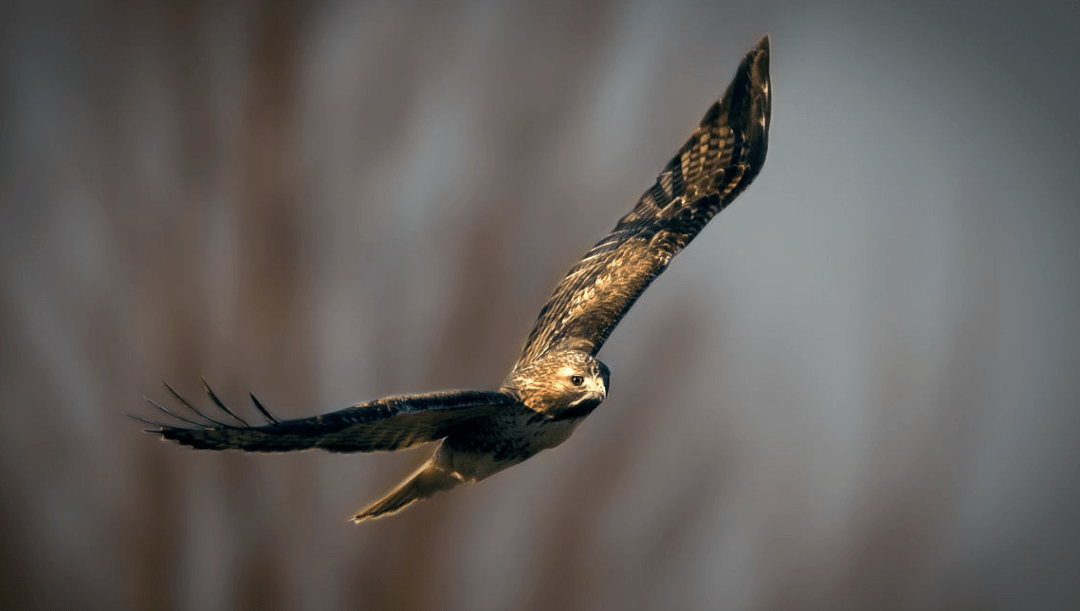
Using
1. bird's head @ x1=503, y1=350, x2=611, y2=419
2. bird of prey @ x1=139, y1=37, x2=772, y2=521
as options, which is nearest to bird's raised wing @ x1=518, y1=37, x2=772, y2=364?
bird of prey @ x1=139, y1=37, x2=772, y2=521

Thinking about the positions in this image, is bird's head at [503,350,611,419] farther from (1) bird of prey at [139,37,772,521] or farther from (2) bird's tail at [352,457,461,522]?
(2) bird's tail at [352,457,461,522]

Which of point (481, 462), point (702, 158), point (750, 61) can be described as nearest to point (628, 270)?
point (702, 158)

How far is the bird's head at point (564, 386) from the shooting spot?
2229 millimetres

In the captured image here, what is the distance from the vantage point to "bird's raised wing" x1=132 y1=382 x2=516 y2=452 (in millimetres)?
1719

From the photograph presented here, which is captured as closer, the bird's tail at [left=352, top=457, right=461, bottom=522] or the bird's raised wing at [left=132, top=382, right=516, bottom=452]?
the bird's raised wing at [left=132, top=382, right=516, bottom=452]

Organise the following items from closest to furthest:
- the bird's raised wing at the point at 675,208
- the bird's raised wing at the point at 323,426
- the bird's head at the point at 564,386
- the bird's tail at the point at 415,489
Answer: the bird's raised wing at the point at 323,426 → the bird's head at the point at 564,386 → the bird's tail at the point at 415,489 → the bird's raised wing at the point at 675,208

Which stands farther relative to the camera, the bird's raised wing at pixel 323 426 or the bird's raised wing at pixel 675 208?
the bird's raised wing at pixel 675 208

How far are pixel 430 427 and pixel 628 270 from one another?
3.26 ft

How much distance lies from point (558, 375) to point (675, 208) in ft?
3.22

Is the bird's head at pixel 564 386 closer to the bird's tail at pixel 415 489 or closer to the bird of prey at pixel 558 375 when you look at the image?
the bird of prey at pixel 558 375

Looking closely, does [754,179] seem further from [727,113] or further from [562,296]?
[562,296]

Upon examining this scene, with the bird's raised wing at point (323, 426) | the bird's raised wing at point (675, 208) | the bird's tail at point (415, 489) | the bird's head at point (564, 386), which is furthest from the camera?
the bird's raised wing at point (675, 208)

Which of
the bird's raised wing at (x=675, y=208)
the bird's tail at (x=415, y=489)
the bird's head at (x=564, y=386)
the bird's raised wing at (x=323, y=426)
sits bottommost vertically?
the bird's tail at (x=415, y=489)

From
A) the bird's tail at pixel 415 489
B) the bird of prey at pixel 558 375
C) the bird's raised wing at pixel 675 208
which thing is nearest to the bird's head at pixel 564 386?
the bird of prey at pixel 558 375
